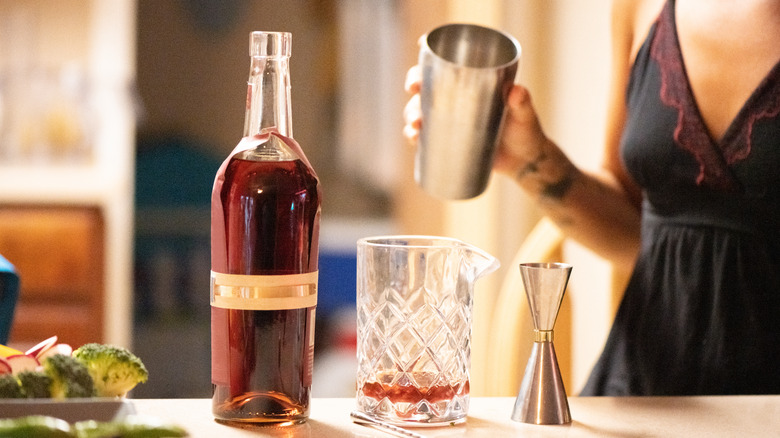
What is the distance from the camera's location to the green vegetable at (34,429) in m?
0.48

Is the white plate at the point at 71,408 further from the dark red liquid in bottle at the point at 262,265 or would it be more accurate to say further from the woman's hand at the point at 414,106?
the woman's hand at the point at 414,106

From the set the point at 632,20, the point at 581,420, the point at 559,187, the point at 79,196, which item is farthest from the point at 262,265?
the point at 79,196

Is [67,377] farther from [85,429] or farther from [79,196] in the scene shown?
[79,196]

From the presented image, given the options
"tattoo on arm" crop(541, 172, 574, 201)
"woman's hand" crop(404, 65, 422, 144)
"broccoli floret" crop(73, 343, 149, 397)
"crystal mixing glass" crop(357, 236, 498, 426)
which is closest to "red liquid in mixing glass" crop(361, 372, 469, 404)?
"crystal mixing glass" crop(357, 236, 498, 426)

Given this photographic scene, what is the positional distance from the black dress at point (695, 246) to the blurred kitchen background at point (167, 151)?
117cm

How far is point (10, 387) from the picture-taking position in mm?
559

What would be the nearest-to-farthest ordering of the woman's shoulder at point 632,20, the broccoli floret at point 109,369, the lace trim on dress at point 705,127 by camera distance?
1. the broccoli floret at point 109,369
2. the lace trim on dress at point 705,127
3. the woman's shoulder at point 632,20

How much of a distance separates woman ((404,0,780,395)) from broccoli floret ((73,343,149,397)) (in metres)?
0.50

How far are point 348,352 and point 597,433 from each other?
5.79ft

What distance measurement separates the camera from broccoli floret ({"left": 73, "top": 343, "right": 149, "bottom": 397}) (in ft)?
1.98

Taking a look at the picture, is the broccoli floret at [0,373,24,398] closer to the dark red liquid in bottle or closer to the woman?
the dark red liquid in bottle

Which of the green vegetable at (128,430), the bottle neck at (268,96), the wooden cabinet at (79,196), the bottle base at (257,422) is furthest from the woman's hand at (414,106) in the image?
the wooden cabinet at (79,196)

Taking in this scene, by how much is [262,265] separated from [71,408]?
147mm

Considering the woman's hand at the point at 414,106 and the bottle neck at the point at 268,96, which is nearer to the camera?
the bottle neck at the point at 268,96
